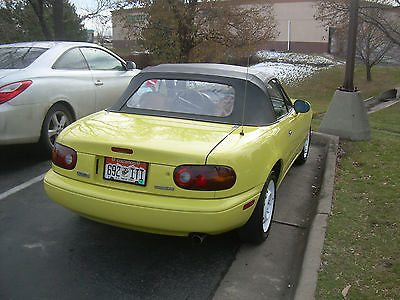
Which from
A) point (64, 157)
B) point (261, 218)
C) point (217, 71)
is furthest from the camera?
point (217, 71)

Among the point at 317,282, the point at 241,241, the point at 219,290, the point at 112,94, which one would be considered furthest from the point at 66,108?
the point at 317,282

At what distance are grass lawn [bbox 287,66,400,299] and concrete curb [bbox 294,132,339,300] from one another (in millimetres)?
50

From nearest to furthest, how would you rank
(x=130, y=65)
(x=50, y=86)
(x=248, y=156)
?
A: (x=248, y=156)
(x=50, y=86)
(x=130, y=65)

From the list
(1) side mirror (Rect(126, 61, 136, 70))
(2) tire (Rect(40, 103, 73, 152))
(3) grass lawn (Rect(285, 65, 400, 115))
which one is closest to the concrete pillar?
Result: (1) side mirror (Rect(126, 61, 136, 70))

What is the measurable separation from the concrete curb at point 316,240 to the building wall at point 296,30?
17172 mm

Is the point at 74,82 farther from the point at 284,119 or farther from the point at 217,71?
the point at 284,119

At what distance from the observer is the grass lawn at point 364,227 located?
2.98 meters

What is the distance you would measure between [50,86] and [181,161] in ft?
10.5

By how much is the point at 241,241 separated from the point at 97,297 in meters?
1.40

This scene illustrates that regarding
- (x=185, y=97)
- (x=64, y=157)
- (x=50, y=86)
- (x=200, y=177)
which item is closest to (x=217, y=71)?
(x=185, y=97)

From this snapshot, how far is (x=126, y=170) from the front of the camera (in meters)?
3.00

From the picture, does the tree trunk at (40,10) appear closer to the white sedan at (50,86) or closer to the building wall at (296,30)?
the building wall at (296,30)

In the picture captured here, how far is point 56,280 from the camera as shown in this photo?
9.78ft

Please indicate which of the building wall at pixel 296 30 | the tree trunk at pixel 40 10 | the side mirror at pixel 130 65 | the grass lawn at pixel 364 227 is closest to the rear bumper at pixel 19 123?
the side mirror at pixel 130 65
